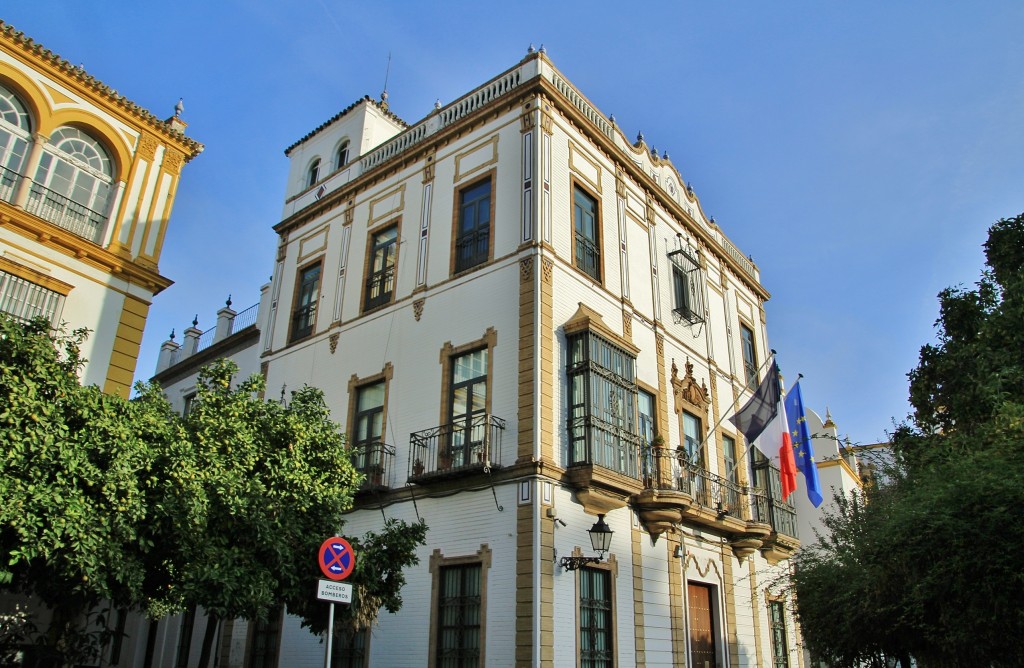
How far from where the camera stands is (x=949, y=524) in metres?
10.6

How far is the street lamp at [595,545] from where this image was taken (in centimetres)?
1424

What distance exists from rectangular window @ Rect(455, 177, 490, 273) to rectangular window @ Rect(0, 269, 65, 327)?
819 centimetres

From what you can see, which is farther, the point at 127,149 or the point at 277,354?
the point at 277,354

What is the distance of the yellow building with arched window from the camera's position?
15.3 metres

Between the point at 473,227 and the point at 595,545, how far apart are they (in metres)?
7.80

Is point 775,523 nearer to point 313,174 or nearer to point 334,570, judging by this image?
point 334,570

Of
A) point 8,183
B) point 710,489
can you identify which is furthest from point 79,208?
point 710,489

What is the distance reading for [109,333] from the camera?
16203mm

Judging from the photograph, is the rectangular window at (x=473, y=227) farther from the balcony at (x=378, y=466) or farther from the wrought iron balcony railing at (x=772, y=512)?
the wrought iron balcony railing at (x=772, y=512)

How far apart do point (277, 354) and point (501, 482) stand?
970 centimetres

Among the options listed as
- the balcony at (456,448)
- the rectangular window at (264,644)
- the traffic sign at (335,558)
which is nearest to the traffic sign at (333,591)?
the traffic sign at (335,558)

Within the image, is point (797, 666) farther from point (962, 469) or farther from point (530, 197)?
point (530, 197)

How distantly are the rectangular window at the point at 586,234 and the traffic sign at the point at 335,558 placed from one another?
940 centimetres

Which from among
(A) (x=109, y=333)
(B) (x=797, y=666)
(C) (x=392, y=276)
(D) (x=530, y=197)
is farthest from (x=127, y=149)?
(B) (x=797, y=666)
